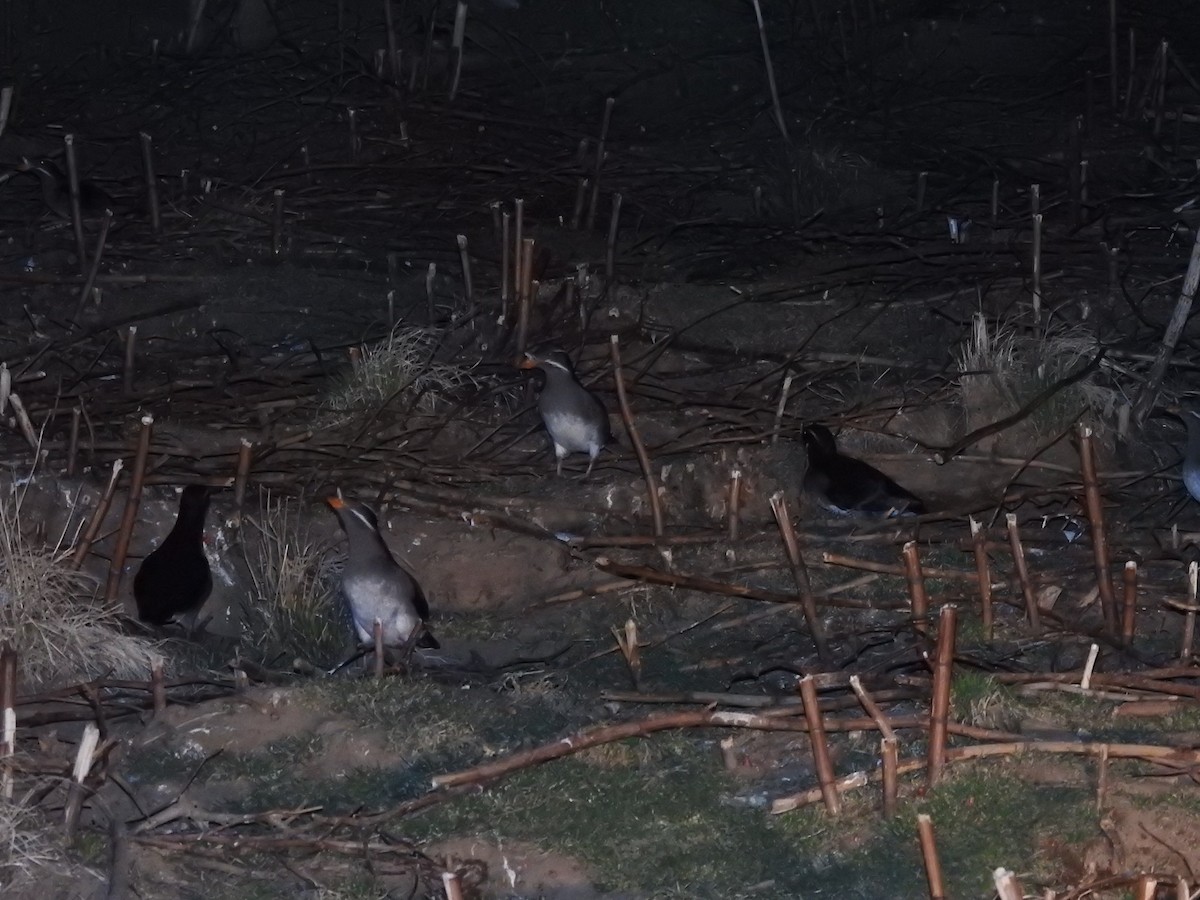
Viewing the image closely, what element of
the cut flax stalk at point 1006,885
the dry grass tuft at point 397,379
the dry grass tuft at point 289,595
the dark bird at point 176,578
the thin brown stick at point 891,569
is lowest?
the dry grass tuft at point 289,595

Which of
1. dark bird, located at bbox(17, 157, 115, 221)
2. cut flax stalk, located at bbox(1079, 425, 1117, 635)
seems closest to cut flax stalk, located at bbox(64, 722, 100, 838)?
cut flax stalk, located at bbox(1079, 425, 1117, 635)

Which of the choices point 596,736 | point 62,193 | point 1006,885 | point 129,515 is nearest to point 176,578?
point 129,515

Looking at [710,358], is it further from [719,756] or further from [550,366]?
[719,756]

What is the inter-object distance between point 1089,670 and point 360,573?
284 centimetres

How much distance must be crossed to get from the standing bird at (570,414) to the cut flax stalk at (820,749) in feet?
10.3

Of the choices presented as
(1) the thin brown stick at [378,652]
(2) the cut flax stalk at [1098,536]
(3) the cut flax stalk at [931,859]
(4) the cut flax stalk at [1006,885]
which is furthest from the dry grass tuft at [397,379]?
(4) the cut flax stalk at [1006,885]

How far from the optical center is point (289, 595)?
676 centimetres

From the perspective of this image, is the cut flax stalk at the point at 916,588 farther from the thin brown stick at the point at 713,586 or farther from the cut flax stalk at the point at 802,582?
the thin brown stick at the point at 713,586

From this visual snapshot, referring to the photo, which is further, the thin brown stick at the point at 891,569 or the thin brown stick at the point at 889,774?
the thin brown stick at the point at 891,569

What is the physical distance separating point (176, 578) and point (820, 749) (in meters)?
3.16

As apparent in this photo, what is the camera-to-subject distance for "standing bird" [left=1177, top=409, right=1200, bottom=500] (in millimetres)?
6688

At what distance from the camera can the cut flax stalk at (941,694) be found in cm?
454

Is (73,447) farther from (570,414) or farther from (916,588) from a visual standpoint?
(916,588)

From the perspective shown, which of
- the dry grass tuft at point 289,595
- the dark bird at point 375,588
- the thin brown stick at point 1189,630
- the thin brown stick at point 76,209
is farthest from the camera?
the thin brown stick at point 76,209
